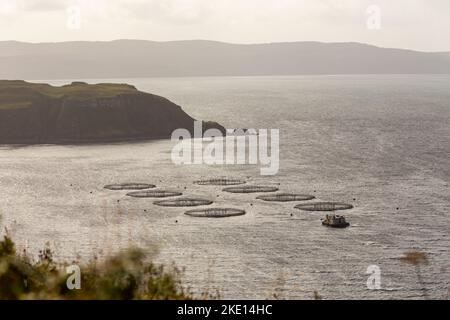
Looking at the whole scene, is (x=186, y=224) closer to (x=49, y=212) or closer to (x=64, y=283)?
(x=49, y=212)

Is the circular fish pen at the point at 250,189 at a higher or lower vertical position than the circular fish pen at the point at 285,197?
higher

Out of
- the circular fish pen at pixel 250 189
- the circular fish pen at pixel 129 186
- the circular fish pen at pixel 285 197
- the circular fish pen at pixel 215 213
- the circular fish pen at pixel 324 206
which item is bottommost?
the circular fish pen at pixel 215 213

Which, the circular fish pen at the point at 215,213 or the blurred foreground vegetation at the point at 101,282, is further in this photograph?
the circular fish pen at the point at 215,213

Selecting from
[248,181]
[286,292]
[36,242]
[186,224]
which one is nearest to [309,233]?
[186,224]

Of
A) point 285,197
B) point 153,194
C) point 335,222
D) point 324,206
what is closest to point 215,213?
point 285,197

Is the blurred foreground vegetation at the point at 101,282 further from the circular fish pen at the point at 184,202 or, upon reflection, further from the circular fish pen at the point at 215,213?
the circular fish pen at the point at 184,202

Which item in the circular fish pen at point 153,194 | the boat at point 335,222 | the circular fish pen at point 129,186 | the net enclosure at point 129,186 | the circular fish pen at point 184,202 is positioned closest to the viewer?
the boat at point 335,222

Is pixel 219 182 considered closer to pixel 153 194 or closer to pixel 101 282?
pixel 153 194

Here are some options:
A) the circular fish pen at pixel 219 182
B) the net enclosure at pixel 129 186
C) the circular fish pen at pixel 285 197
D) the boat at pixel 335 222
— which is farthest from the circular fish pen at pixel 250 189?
the boat at pixel 335 222
